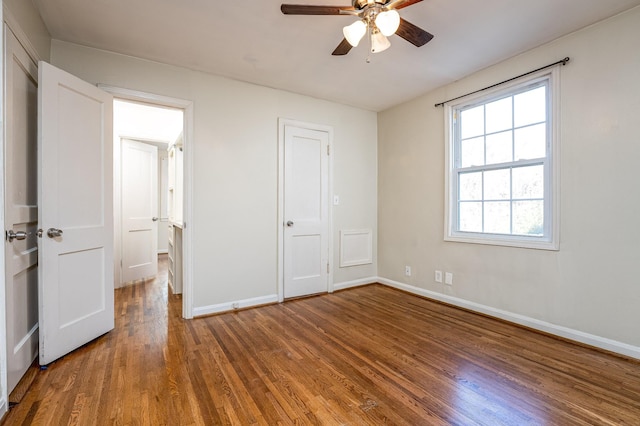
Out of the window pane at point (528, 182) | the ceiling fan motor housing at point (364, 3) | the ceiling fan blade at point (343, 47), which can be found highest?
the ceiling fan motor housing at point (364, 3)

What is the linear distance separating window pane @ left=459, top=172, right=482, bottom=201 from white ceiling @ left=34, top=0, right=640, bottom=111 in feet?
3.63

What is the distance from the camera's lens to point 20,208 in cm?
189

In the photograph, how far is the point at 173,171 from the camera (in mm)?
4223

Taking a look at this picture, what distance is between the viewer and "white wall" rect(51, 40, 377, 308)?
283cm

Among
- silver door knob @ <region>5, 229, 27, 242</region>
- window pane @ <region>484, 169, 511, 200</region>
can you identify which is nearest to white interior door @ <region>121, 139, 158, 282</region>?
silver door knob @ <region>5, 229, 27, 242</region>

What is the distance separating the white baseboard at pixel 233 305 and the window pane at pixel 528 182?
283 centimetres

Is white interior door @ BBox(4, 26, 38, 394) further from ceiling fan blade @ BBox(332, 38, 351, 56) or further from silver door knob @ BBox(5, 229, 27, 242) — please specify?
ceiling fan blade @ BBox(332, 38, 351, 56)

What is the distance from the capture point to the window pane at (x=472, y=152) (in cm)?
324

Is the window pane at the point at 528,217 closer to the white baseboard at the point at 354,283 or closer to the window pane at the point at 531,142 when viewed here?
the window pane at the point at 531,142

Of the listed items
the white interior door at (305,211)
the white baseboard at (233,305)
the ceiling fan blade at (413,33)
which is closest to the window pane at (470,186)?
the white interior door at (305,211)

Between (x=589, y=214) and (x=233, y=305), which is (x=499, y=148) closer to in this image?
(x=589, y=214)

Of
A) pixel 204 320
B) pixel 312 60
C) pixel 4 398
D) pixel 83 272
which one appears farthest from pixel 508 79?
pixel 4 398

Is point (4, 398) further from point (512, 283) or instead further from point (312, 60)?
point (512, 283)

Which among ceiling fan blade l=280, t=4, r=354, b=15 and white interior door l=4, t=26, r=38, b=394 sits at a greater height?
ceiling fan blade l=280, t=4, r=354, b=15
